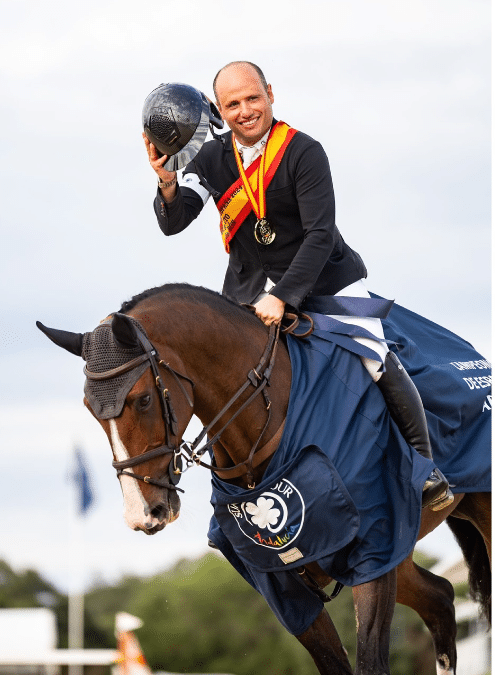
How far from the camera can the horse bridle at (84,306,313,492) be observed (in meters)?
5.44

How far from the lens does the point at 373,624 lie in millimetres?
6105

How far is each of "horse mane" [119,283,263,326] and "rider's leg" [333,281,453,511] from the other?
2.41 feet

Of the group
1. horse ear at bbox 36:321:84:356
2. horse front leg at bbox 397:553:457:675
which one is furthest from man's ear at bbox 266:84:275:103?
horse front leg at bbox 397:553:457:675

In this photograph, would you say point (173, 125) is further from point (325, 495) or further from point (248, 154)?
point (325, 495)


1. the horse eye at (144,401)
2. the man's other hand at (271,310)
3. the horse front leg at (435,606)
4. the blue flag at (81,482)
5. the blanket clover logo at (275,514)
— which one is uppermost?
the man's other hand at (271,310)

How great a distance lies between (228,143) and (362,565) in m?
2.83

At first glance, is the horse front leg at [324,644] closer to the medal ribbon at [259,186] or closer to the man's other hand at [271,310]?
the man's other hand at [271,310]

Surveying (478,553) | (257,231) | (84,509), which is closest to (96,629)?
(84,509)

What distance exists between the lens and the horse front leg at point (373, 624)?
20.0ft

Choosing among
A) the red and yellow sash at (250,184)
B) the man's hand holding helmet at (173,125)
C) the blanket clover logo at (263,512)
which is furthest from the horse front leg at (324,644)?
the man's hand holding helmet at (173,125)

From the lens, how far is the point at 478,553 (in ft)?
29.6

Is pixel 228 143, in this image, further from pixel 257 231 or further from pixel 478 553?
pixel 478 553

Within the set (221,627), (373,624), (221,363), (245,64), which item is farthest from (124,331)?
(221,627)

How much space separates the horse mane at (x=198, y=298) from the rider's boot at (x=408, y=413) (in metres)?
0.90
